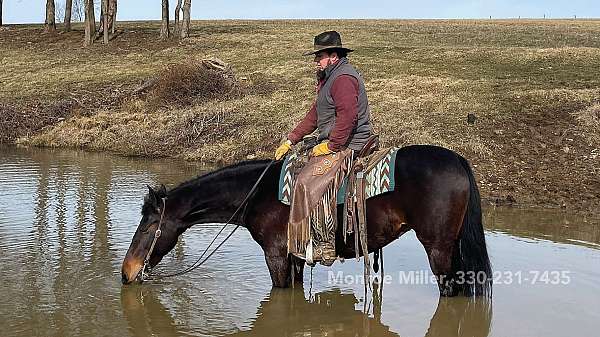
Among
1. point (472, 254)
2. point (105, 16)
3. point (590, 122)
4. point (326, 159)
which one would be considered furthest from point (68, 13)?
point (472, 254)

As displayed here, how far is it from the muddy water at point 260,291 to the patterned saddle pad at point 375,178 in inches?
43.7

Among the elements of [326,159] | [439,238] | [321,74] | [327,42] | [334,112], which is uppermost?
[327,42]

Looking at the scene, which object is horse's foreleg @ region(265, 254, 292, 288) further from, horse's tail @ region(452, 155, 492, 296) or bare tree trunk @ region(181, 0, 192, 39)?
bare tree trunk @ region(181, 0, 192, 39)

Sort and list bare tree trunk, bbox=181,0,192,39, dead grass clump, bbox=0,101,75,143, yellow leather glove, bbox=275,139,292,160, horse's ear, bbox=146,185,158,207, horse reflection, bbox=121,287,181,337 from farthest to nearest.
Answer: bare tree trunk, bbox=181,0,192,39 → dead grass clump, bbox=0,101,75,143 → horse's ear, bbox=146,185,158,207 → yellow leather glove, bbox=275,139,292,160 → horse reflection, bbox=121,287,181,337

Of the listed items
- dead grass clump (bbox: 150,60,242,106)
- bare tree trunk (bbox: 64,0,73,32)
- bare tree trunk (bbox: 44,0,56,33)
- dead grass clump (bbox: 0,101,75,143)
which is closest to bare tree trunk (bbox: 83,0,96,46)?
bare tree trunk (bbox: 64,0,73,32)

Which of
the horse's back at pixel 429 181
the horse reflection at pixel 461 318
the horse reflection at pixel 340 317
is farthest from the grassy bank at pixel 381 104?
the horse's back at pixel 429 181

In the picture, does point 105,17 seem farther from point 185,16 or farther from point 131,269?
point 131,269

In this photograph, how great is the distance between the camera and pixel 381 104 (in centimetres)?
2012

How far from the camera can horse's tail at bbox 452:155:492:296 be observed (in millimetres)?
6512

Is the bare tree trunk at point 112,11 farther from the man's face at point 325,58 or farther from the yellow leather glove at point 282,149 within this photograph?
the man's face at point 325,58

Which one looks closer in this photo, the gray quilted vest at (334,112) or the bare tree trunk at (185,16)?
the gray quilted vest at (334,112)

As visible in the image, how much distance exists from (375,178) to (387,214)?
366 millimetres

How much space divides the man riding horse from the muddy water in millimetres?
727

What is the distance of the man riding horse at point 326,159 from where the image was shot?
648 cm
